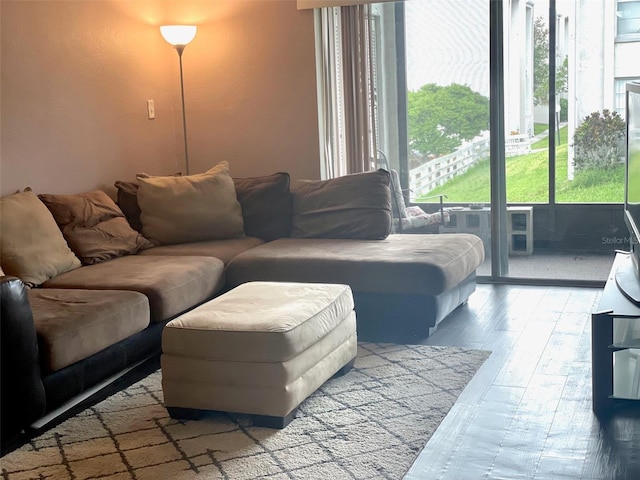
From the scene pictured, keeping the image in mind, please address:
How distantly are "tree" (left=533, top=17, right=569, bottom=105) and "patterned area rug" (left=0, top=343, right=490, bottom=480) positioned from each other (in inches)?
85.1

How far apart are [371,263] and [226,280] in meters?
0.82

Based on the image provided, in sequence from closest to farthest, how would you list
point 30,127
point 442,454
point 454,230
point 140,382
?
point 442,454 → point 140,382 → point 30,127 → point 454,230

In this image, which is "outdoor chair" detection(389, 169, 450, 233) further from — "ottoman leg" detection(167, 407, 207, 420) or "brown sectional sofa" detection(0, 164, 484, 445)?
"ottoman leg" detection(167, 407, 207, 420)

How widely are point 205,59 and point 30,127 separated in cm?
161

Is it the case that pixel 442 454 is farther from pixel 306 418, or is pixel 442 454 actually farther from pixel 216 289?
pixel 216 289

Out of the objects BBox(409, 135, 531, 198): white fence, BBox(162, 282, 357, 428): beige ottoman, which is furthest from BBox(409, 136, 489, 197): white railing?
BBox(162, 282, 357, 428): beige ottoman

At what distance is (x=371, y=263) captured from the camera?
4285 millimetres

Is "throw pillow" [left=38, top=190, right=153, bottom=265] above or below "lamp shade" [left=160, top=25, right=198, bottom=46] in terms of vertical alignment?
below

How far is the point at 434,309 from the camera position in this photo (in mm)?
4191

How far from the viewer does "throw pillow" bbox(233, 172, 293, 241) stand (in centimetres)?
516

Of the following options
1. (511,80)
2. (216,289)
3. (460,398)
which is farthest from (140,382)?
(511,80)

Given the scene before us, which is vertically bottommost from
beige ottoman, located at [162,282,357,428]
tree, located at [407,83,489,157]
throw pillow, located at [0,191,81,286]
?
beige ottoman, located at [162,282,357,428]

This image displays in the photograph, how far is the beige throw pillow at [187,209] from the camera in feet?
16.1

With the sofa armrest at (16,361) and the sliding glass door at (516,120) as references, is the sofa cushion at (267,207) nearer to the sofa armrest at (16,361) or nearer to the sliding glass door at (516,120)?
the sliding glass door at (516,120)
